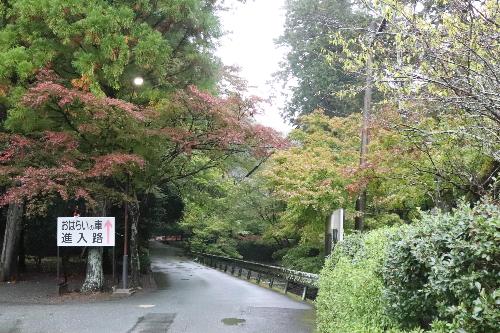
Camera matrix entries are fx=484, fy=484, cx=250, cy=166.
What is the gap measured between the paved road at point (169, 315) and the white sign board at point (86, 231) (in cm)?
193

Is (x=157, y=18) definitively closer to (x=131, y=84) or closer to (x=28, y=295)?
(x=131, y=84)

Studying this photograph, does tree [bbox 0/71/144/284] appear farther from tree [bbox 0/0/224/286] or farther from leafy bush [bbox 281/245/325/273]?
leafy bush [bbox 281/245/325/273]

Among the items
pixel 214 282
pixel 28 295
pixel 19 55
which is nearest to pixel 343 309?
pixel 19 55

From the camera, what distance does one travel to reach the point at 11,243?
53.6ft

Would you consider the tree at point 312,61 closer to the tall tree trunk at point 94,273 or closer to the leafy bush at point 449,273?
the tall tree trunk at point 94,273

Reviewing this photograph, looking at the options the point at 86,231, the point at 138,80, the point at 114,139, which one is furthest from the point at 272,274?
the point at 138,80

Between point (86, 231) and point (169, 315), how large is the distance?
4705 millimetres

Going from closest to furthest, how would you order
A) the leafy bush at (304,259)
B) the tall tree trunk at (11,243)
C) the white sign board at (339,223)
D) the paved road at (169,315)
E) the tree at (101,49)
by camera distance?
the paved road at (169,315) < the white sign board at (339,223) < the tree at (101,49) < the tall tree trunk at (11,243) < the leafy bush at (304,259)

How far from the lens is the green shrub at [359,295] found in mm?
4840

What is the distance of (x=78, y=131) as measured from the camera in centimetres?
1298

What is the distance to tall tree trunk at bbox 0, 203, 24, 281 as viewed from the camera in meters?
16.2

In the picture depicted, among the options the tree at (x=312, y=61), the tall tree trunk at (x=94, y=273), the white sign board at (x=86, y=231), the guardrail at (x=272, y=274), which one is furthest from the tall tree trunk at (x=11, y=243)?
the tree at (x=312, y=61)

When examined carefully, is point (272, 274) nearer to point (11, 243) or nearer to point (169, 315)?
point (169, 315)

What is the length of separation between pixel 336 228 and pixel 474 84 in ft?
21.2
